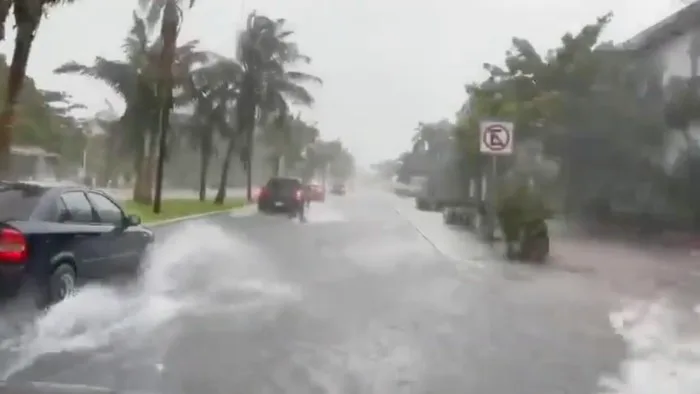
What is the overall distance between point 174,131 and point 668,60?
64.4 feet

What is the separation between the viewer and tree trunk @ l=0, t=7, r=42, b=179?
1956 cm

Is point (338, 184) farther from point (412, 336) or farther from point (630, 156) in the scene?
point (412, 336)

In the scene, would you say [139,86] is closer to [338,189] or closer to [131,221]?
[131,221]

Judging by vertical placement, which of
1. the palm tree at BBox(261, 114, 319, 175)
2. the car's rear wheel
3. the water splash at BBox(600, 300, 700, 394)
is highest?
the palm tree at BBox(261, 114, 319, 175)

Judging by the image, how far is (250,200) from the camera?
5588cm

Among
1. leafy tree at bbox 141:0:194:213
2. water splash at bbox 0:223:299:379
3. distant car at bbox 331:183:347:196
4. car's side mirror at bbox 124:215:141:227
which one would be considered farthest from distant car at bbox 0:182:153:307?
distant car at bbox 331:183:347:196

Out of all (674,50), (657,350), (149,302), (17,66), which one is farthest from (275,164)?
(657,350)

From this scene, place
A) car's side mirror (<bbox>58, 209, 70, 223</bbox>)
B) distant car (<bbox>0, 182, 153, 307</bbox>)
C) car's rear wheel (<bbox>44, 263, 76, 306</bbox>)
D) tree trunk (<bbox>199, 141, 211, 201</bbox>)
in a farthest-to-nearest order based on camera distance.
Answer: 1. tree trunk (<bbox>199, 141, 211, 201</bbox>)
2. car's side mirror (<bbox>58, 209, 70, 223</bbox>)
3. car's rear wheel (<bbox>44, 263, 76, 306</bbox>)
4. distant car (<bbox>0, 182, 153, 307</bbox>)

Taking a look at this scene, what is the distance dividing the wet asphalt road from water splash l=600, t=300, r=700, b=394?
0.20 m

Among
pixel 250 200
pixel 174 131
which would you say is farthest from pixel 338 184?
pixel 174 131

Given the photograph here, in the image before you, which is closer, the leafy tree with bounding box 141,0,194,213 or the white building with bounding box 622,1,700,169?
the white building with bounding box 622,1,700,169

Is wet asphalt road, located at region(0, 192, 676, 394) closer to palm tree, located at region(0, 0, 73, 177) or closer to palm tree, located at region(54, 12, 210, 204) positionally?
palm tree, located at region(0, 0, 73, 177)

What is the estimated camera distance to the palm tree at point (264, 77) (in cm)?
4844

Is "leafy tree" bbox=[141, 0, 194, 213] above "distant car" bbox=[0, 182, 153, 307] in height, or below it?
above
